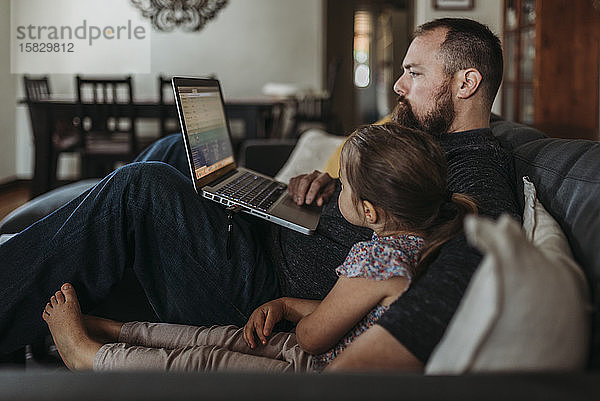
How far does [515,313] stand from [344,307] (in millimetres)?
427

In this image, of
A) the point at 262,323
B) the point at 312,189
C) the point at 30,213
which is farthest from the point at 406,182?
the point at 30,213

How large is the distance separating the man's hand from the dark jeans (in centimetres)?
28

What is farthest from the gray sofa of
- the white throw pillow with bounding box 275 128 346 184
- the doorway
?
the doorway

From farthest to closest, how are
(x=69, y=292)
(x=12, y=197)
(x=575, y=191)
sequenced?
(x=12, y=197) → (x=69, y=292) → (x=575, y=191)

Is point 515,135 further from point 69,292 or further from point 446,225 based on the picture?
point 69,292

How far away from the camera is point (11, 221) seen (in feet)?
6.40

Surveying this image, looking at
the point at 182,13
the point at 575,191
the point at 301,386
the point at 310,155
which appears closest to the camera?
the point at 301,386

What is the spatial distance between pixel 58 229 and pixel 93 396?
89 cm

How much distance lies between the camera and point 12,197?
18.0 feet

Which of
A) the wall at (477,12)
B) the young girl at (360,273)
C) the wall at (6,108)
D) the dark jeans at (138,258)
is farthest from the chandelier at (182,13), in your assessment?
Result: the young girl at (360,273)

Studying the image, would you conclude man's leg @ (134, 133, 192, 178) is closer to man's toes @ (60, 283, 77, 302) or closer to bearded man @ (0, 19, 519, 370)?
bearded man @ (0, 19, 519, 370)

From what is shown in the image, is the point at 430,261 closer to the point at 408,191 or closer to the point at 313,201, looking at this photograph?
the point at 408,191

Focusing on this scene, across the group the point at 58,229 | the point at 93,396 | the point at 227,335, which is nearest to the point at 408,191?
the point at 227,335

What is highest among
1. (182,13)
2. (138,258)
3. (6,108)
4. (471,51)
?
(182,13)
